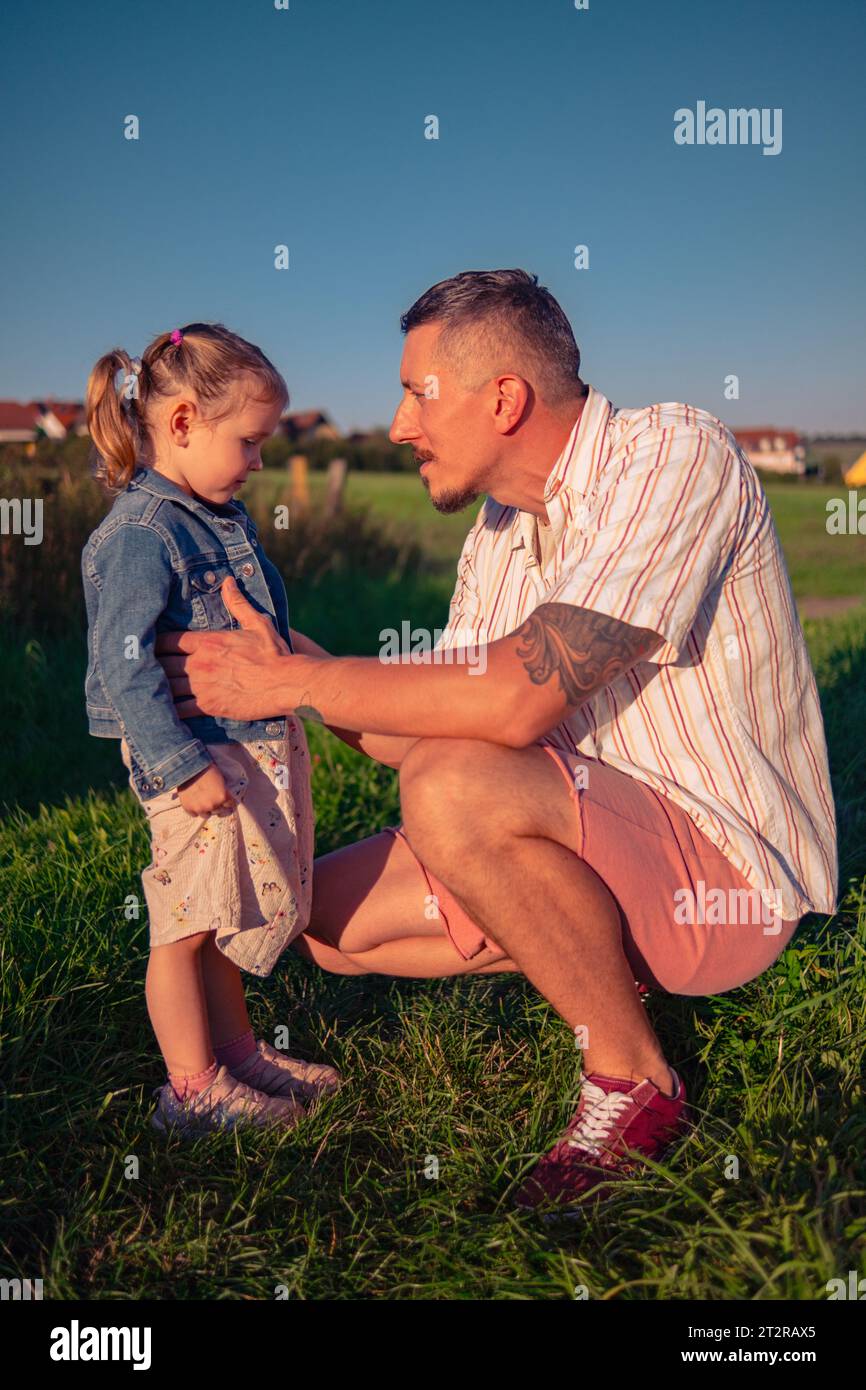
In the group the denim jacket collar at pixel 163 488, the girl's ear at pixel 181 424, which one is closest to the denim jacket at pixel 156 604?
the denim jacket collar at pixel 163 488

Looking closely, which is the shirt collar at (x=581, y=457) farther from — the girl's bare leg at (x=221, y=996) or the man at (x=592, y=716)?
the girl's bare leg at (x=221, y=996)

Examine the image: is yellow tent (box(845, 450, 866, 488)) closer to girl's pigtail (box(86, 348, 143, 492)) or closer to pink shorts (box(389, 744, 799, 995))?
pink shorts (box(389, 744, 799, 995))

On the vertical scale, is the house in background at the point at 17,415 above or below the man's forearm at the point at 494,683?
above

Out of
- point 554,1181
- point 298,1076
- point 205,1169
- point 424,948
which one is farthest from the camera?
point 424,948

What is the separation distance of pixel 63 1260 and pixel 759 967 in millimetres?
1626

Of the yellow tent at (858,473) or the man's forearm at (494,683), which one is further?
the yellow tent at (858,473)

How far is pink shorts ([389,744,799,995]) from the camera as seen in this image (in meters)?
2.47

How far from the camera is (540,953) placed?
2387mm

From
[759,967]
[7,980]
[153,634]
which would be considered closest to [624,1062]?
[759,967]

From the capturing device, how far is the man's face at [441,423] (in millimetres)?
2824

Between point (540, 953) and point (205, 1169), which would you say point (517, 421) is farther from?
point (205, 1169)

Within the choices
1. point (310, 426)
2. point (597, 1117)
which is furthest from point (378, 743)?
point (310, 426)

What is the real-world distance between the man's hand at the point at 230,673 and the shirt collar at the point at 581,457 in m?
0.75

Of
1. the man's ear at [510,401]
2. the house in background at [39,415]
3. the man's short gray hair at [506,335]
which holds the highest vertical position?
Result: the house in background at [39,415]
